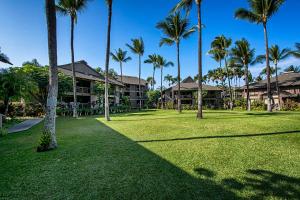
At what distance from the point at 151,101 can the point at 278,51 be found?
111 feet

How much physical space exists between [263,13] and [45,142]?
85.4ft

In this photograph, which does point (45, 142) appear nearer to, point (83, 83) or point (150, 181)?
point (150, 181)

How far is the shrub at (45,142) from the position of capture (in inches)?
256

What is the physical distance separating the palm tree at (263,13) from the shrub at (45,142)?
23.2 m

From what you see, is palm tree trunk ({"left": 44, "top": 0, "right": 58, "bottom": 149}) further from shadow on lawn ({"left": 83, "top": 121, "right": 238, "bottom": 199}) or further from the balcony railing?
the balcony railing

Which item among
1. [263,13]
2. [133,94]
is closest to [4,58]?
[263,13]

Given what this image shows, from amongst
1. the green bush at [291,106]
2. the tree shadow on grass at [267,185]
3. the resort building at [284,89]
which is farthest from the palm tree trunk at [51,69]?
the resort building at [284,89]

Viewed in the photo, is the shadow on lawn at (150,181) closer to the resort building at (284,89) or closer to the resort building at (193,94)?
the resort building at (284,89)

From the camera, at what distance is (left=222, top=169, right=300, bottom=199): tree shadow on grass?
3213 mm

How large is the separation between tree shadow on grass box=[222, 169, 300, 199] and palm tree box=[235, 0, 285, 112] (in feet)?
69.3

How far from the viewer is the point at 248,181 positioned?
3748 millimetres

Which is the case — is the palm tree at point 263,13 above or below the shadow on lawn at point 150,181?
above

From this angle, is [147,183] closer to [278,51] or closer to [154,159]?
[154,159]

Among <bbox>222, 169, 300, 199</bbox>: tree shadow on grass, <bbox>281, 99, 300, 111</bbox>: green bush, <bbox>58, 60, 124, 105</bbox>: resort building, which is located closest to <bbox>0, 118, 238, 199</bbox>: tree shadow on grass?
<bbox>222, 169, 300, 199</bbox>: tree shadow on grass
